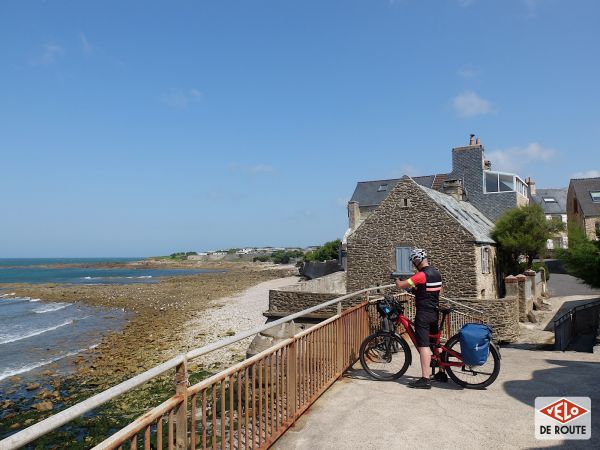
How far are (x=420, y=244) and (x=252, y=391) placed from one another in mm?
17938

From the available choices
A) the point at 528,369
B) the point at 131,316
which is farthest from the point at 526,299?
the point at 131,316

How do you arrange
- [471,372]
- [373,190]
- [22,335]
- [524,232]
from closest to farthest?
1. [471,372]
2. [524,232]
3. [22,335]
4. [373,190]

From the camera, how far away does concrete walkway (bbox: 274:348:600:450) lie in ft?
15.5

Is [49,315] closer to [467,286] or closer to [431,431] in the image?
[467,286]

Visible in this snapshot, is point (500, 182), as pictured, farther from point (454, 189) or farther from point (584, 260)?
point (584, 260)

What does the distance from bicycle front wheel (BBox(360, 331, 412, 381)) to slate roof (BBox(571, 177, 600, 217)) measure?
37.3m

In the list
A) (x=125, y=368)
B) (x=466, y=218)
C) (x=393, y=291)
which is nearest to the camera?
(x=125, y=368)

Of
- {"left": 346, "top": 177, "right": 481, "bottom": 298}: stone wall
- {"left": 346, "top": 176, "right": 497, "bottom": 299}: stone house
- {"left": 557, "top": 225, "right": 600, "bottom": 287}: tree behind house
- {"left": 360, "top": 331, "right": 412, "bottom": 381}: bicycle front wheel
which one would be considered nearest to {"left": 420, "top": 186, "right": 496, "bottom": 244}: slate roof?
{"left": 346, "top": 176, "right": 497, "bottom": 299}: stone house

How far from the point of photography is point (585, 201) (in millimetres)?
39500

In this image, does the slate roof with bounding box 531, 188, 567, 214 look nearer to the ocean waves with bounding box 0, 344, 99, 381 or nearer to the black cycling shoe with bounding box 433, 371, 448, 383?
the ocean waves with bounding box 0, 344, 99, 381

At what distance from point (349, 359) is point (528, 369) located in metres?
2.99

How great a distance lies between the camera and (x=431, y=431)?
4.97 metres

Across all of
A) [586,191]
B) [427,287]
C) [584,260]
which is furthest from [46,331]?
[586,191]

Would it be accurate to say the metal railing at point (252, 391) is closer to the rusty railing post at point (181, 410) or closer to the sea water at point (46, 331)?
the rusty railing post at point (181, 410)
